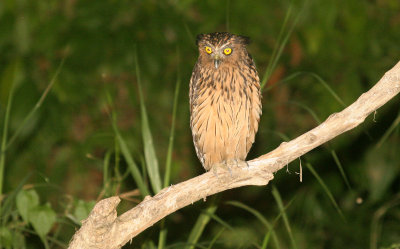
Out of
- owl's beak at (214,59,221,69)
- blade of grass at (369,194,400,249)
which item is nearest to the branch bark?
owl's beak at (214,59,221,69)

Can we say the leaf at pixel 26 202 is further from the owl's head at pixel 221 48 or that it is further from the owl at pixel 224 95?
the owl's head at pixel 221 48

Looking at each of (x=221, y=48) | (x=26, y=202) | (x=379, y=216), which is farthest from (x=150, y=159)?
(x=379, y=216)

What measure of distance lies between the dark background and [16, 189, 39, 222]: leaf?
1.74 feet

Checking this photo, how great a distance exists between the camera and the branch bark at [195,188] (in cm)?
243

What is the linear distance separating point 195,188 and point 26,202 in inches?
33.7

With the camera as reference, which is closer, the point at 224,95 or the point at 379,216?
the point at 224,95

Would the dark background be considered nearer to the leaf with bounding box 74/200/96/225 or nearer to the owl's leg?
the leaf with bounding box 74/200/96/225

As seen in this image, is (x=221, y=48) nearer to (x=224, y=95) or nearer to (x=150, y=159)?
(x=224, y=95)

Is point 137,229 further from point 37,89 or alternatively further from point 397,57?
point 397,57

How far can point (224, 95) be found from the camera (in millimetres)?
3354

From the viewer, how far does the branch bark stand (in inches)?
95.7

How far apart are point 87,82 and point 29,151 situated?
720 mm

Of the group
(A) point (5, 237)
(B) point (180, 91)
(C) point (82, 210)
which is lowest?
(A) point (5, 237)

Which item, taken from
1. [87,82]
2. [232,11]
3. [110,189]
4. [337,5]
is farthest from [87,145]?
[337,5]
